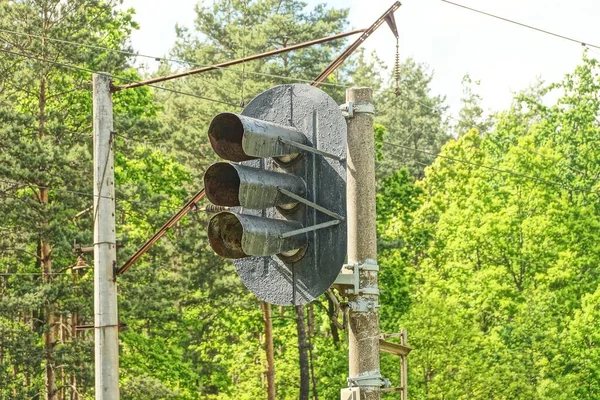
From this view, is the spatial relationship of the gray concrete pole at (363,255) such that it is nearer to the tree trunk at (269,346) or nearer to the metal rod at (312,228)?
the metal rod at (312,228)

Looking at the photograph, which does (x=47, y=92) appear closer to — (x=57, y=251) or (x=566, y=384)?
(x=57, y=251)

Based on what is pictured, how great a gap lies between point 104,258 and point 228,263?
108 ft

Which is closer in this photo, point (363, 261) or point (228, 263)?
point (363, 261)

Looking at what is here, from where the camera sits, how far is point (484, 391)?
3497 cm

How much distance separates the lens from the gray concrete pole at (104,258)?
9078mm

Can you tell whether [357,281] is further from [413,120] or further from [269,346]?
[413,120]

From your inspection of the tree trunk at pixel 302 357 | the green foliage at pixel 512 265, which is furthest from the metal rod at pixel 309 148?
the tree trunk at pixel 302 357

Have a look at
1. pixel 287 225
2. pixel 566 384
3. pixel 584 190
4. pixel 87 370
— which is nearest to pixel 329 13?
pixel 584 190

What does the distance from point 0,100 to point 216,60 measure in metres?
20.8

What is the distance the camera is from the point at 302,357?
3912cm

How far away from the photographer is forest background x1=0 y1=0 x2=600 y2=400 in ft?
107

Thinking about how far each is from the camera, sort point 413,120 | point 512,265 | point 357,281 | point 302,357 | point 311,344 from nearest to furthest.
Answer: point 357,281
point 302,357
point 311,344
point 512,265
point 413,120

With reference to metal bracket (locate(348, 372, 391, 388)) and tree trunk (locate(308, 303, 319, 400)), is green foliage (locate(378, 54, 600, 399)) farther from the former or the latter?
metal bracket (locate(348, 372, 391, 388))

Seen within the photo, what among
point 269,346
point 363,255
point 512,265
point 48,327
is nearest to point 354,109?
point 363,255
